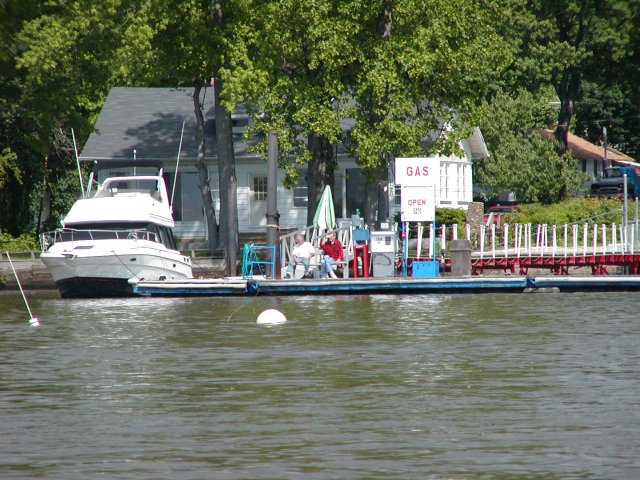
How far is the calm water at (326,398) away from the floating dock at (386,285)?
6.87m

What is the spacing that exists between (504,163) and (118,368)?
1810 inches

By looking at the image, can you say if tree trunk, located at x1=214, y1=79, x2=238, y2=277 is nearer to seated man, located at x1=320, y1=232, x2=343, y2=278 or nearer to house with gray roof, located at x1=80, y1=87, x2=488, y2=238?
house with gray roof, located at x1=80, y1=87, x2=488, y2=238

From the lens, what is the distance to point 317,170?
1923 inches

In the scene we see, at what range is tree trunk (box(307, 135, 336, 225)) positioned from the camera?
48500 mm

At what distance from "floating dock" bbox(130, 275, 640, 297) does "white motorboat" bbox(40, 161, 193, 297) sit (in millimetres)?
1038

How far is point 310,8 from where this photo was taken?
44250mm

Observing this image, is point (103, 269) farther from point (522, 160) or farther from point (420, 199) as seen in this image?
point (522, 160)

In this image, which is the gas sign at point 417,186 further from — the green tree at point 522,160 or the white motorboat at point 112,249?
the green tree at point 522,160

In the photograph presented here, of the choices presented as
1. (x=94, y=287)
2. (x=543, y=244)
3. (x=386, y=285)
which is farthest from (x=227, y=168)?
(x=386, y=285)

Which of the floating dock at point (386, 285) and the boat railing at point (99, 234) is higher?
the boat railing at point (99, 234)

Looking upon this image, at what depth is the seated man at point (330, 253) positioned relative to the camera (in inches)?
1553

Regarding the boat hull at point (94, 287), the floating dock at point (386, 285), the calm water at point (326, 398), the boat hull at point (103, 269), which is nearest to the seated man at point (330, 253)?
the floating dock at point (386, 285)

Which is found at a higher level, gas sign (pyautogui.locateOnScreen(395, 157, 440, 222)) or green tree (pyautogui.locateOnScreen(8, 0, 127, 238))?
green tree (pyautogui.locateOnScreen(8, 0, 127, 238))


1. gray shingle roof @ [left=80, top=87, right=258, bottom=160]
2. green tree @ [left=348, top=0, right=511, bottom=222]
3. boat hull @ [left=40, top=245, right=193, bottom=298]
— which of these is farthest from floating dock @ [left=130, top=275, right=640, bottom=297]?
gray shingle roof @ [left=80, top=87, right=258, bottom=160]
